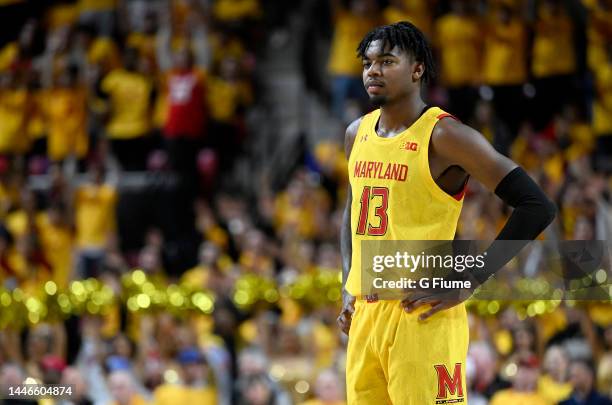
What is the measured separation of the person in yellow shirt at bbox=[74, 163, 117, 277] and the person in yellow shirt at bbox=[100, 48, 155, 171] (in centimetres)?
69

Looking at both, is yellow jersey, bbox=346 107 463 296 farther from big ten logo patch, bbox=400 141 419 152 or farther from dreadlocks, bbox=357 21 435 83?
dreadlocks, bbox=357 21 435 83

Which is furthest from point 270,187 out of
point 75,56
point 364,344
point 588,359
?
point 364,344

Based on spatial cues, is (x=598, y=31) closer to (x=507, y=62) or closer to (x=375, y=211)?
(x=507, y=62)

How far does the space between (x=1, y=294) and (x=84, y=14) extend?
5757 millimetres

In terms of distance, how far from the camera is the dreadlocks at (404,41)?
4.90 meters

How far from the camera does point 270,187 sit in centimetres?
1389

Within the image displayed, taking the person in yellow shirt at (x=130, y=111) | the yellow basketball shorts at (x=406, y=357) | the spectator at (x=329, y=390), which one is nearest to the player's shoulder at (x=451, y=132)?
the yellow basketball shorts at (x=406, y=357)

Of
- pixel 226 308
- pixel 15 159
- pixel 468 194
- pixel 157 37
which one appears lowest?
pixel 226 308

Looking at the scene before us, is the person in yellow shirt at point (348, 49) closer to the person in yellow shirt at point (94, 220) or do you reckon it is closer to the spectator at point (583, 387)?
the person in yellow shirt at point (94, 220)

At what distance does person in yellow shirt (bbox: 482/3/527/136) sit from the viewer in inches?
509

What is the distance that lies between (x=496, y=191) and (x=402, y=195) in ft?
1.18

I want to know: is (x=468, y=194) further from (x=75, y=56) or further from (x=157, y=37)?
(x=75, y=56)

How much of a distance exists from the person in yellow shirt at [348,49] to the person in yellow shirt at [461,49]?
88 centimetres

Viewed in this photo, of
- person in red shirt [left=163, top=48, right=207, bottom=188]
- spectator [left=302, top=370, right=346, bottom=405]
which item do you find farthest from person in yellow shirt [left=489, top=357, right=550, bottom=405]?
person in red shirt [left=163, top=48, right=207, bottom=188]
